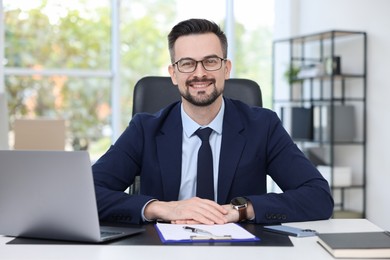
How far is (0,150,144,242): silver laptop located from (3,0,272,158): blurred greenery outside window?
12.9 feet

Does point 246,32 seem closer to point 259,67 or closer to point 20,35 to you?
point 259,67

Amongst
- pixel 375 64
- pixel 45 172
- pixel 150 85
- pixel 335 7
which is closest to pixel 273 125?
pixel 150 85

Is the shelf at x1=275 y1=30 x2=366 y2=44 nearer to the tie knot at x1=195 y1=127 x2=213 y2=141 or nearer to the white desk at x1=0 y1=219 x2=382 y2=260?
the tie knot at x1=195 y1=127 x2=213 y2=141

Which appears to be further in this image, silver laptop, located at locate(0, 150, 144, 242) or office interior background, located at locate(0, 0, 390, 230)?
office interior background, located at locate(0, 0, 390, 230)

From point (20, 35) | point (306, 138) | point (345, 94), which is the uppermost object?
point (20, 35)

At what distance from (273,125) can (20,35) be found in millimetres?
3670

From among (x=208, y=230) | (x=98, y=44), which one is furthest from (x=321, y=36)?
(x=208, y=230)

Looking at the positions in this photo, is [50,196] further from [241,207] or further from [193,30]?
[193,30]

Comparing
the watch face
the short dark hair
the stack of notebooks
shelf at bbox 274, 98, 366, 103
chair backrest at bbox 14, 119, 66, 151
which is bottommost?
the stack of notebooks

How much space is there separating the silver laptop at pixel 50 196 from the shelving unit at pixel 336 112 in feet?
11.8

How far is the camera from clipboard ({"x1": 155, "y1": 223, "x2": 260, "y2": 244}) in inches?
59.7

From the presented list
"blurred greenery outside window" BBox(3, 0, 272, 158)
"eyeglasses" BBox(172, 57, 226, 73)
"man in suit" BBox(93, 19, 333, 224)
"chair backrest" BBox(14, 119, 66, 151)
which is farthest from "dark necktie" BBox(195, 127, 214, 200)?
"blurred greenery outside window" BBox(3, 0, 272, 158)

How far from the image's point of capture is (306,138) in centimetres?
518

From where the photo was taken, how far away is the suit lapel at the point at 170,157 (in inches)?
83.8
